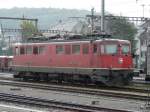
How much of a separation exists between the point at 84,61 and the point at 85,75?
0.89m

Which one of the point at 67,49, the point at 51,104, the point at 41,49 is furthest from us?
the point at 41,49

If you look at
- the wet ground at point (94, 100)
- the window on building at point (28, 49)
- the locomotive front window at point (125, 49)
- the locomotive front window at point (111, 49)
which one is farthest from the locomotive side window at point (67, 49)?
the wet ground at point (94, 100)

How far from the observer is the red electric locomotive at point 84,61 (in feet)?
95.8

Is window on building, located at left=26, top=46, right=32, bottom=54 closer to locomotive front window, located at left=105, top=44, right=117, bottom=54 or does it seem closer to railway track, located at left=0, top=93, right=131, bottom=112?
locomotive front window, located at left=105, top=44, right=117, bottom=54

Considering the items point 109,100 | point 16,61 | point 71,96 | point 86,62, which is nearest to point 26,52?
point 16,61

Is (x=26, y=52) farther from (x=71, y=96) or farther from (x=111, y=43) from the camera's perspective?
(x=71, y=96)

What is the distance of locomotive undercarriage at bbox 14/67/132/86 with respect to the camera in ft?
95.2

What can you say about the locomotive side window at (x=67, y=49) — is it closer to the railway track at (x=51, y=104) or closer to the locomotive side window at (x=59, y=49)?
the locomotive side window at (x=59, y=49)

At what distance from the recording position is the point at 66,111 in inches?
688

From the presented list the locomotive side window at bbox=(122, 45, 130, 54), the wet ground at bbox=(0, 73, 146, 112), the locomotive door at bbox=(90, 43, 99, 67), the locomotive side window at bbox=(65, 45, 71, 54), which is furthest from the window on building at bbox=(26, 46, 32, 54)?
the wet ground at bbox=(0, 73, 146, 112)

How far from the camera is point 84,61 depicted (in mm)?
30172

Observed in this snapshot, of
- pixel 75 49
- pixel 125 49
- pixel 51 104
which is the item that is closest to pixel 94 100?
pixel 51 104

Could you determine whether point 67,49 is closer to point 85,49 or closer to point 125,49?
point 85,49

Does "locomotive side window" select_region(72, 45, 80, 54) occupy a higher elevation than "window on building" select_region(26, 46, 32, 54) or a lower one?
higher
